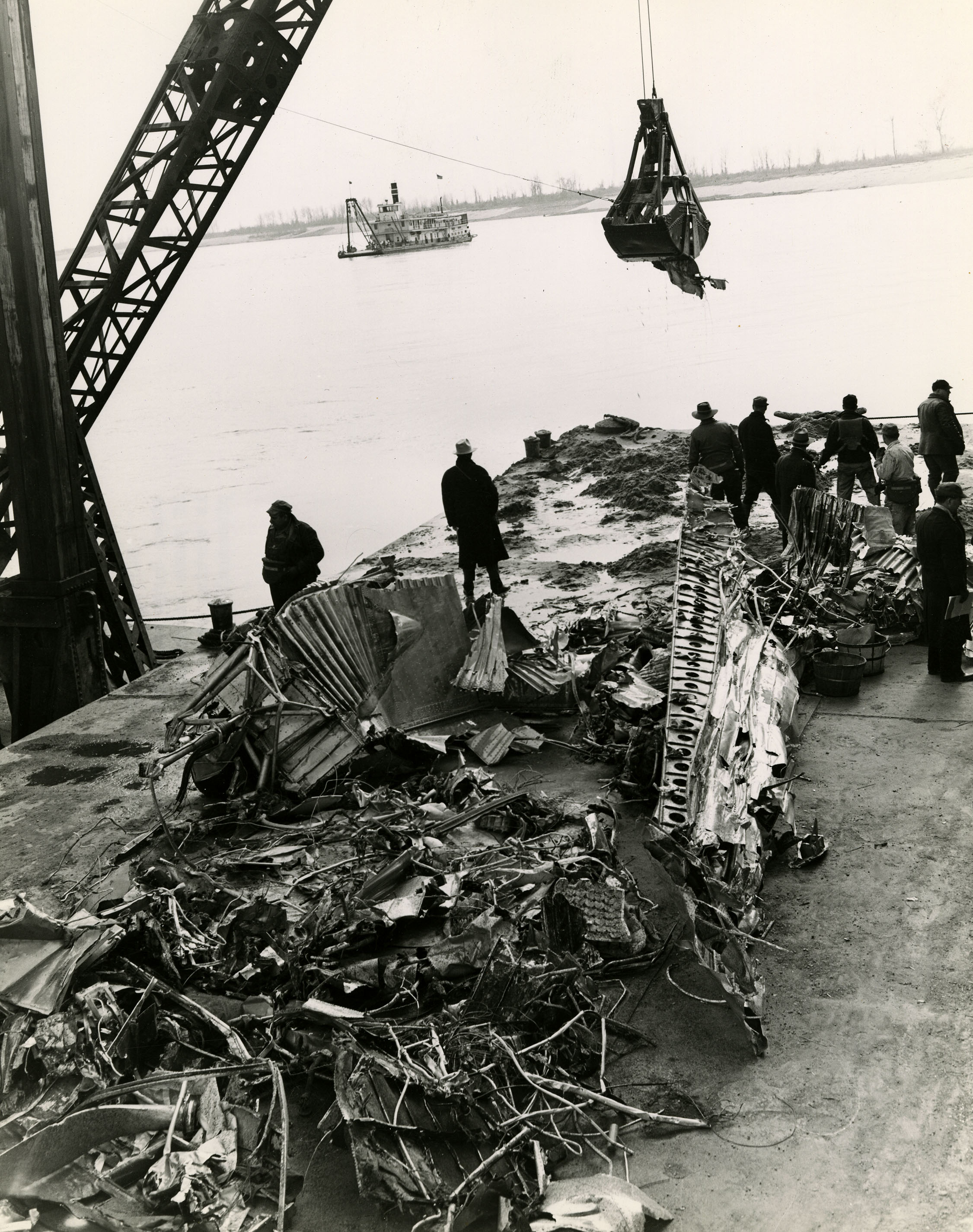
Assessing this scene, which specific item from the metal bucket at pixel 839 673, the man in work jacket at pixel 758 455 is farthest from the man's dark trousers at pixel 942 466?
the metal bucket at pixel 839 673

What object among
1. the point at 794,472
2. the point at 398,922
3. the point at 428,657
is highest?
the point at 794,472

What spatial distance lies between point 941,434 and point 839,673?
5.20m

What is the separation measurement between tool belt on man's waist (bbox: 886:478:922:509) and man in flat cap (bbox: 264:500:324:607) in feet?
22.2

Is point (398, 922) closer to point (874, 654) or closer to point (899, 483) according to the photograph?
point (874, 654)

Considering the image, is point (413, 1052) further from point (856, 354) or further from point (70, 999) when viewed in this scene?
point (856, 354)

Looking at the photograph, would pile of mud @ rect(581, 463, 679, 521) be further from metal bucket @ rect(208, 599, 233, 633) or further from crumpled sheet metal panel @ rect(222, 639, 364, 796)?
crumpled sheet metal panel @ rect(222, 639, 364, 796)

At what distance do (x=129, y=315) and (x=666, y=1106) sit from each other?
383 inches

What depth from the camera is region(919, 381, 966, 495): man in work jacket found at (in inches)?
522

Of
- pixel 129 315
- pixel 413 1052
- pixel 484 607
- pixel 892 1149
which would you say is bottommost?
pixel 892 1149

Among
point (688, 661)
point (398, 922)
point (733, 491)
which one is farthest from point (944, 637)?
point (398, 922)

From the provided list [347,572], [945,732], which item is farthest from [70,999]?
[347,572]

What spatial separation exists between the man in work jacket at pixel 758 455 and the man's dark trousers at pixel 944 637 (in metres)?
4.16

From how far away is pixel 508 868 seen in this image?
6848 mm

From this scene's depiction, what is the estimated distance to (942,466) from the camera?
1362 centimetres
